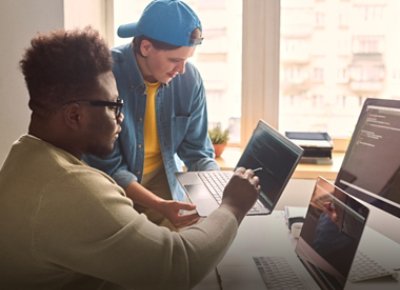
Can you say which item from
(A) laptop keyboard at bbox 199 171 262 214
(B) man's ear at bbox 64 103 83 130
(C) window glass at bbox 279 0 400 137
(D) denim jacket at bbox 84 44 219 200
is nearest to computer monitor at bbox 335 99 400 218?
(A) laptop keyboard at bbox 199 171 262 214

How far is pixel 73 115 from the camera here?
1055 mm

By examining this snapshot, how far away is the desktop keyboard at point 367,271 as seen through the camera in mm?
1221

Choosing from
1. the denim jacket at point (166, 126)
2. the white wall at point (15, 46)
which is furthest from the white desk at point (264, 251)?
the white wall at point (15, 46)

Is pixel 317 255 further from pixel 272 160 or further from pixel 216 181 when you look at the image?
pixel 216 181

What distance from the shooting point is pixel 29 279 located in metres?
1.01

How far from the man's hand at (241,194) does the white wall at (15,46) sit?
1137 millimetres

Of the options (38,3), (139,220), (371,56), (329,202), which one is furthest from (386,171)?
(38,3)

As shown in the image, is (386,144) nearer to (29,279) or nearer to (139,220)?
(139,220)

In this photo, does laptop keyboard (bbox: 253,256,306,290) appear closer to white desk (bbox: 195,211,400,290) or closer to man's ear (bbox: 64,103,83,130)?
white desk (bbox: 195,211,400,290)

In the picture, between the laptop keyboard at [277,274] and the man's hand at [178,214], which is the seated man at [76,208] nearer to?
the laptop keyboard at [277,274]

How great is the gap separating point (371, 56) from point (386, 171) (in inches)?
46.6

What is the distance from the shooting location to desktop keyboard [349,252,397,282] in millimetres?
1221

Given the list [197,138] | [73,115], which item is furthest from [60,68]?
[197,138]

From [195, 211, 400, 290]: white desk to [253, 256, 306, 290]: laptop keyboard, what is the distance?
0.06 ft
